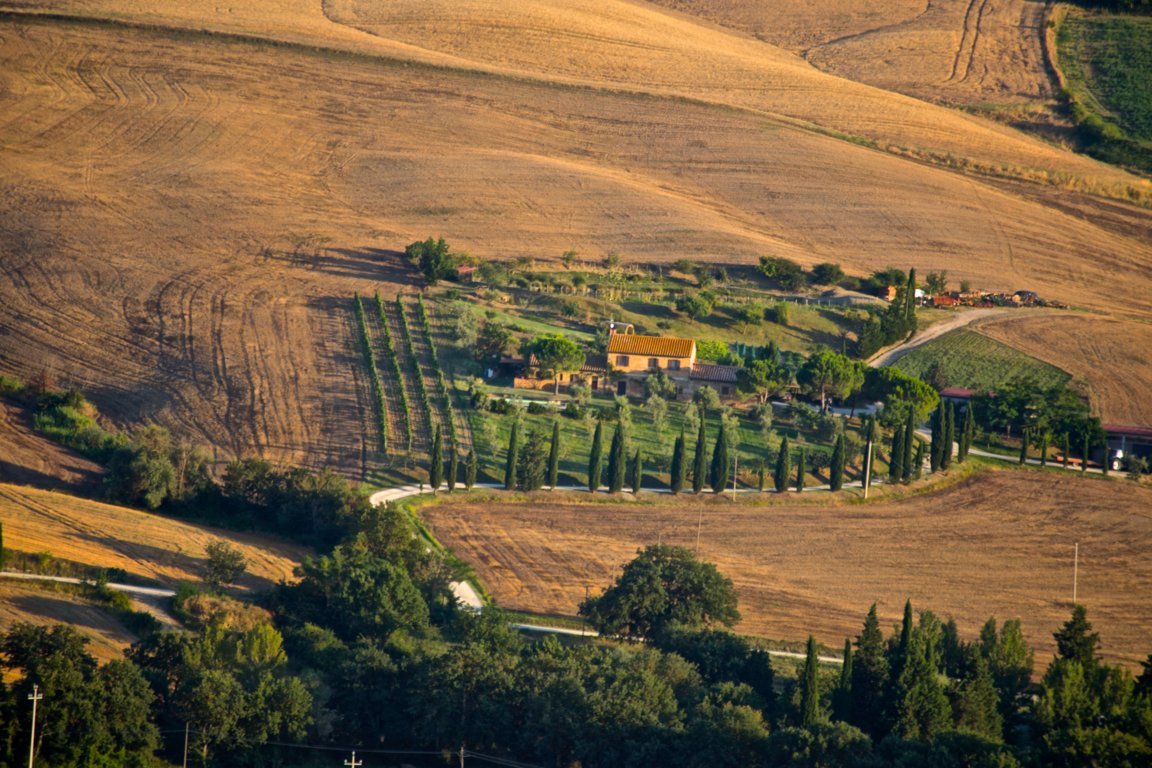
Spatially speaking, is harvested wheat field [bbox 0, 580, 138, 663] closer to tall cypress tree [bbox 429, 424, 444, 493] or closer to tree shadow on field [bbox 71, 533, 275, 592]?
tree shadow on field [bbox 71, 533, 275, 592]

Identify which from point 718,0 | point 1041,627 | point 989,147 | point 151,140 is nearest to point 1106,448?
point 1041,627

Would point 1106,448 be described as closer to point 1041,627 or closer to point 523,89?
point 1041,627

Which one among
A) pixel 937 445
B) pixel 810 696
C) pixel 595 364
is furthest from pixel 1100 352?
pixel 810 696

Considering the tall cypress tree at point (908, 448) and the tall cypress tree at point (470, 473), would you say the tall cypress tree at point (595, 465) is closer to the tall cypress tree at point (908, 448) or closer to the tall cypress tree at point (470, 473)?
the tall cypress tree at point (470, 473)

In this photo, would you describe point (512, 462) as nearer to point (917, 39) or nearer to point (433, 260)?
point (433, 260)

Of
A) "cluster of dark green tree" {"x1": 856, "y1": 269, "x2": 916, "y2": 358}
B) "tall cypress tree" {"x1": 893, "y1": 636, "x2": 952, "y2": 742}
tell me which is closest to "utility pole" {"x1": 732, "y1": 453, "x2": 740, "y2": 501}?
"cluster of dark green tree" {"x1": 856, "y1": 269, "x2": 916, "y2": 358}

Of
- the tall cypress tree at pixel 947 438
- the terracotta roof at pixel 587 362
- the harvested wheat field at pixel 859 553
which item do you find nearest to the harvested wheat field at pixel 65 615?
the harvested wheat field at pixel 859 553
